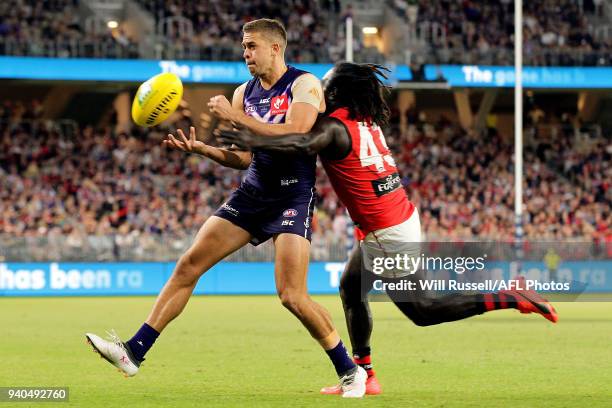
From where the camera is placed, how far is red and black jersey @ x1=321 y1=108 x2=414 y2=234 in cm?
791

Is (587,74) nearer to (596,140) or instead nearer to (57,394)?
(596,140)

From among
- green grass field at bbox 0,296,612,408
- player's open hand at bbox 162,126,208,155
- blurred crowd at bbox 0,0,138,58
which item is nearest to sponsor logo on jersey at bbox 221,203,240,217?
player's open hand at bbox 162,126,208,155

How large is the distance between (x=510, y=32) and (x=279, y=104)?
26.7 metres

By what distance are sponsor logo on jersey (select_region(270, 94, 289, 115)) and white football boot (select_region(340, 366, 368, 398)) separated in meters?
1.82

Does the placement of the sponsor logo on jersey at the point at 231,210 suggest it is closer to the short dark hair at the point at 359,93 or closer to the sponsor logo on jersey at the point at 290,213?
the sponsor logo on jersey at the point at 290,213

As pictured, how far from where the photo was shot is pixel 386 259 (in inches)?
316

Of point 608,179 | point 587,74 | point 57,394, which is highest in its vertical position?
point 57,394

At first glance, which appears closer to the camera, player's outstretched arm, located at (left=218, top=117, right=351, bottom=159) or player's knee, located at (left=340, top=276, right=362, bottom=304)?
player's outstretched arm, located at (left=218, top=117, right=351, bottom=159)

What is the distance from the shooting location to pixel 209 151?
311 inches

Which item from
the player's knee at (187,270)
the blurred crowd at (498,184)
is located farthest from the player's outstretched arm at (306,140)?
the blurred crowd at (498,184)

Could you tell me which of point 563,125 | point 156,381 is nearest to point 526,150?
point 563,125

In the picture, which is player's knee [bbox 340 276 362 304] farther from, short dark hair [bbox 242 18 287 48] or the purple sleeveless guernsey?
short dark hair [bbox 242 18 287 48]

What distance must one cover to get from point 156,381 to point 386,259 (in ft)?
6.88

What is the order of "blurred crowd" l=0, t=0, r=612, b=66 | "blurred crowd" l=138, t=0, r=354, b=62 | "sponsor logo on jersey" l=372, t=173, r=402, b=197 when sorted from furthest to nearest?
"blurred crowd" l=138, t=0, r=354, b=62, "blurred crowd" l=0, t=0, r=612, b=66, "sponsor logo on jersey" l=372, t=173, r=402, b=197
